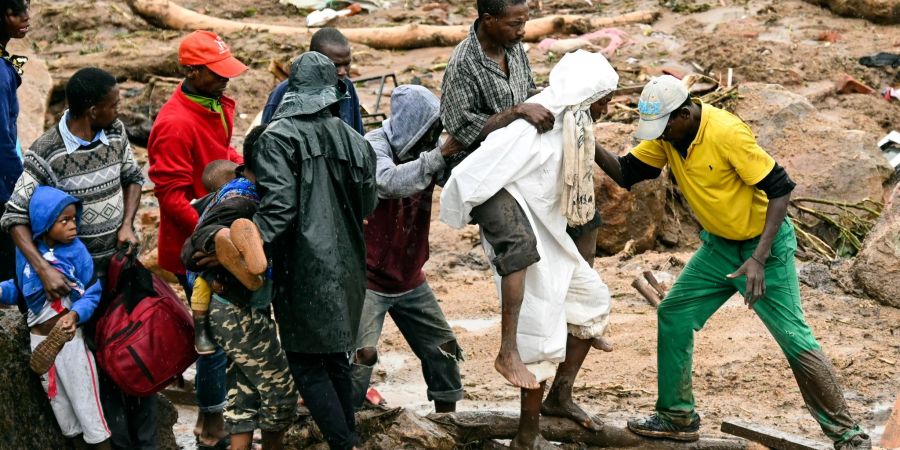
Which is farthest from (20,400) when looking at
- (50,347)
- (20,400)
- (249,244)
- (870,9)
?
(870,9)

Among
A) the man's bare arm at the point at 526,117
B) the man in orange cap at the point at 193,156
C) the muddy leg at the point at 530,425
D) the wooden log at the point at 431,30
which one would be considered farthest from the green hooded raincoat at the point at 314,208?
the wooden log at the point at 431,30

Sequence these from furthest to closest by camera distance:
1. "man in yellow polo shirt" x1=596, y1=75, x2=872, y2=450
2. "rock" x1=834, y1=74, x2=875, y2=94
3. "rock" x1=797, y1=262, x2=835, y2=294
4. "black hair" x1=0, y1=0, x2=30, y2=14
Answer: "rock" x1=834, y1=74, x2=875, y2=94
"rock" x1=797, y1=262, x2=835, y2=294
"black hair" x1=0, y1=0, x2=30, y2=14
"man in yellow polo shirt" x1=596, y1=75, x2=872, y2=450

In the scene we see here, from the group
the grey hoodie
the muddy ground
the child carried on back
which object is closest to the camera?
the child carried on back

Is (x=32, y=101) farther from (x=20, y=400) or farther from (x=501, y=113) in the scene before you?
(x=501, y=113)

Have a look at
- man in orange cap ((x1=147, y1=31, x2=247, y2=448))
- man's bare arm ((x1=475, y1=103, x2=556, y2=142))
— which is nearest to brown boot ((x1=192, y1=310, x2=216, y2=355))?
man in orange cap ((x1=147, y1=31, x2=247, y2=448))

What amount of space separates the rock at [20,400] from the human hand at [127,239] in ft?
1.80

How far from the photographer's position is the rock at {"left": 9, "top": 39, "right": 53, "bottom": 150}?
32.9ft

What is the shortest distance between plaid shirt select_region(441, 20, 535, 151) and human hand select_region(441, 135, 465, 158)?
22 millimetres

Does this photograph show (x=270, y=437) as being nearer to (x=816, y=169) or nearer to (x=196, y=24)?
(x=816, y=169)

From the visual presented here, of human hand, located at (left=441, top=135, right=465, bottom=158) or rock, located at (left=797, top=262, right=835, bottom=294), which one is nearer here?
human hand, located at (left=441, top=135, right=465, bottom=158)

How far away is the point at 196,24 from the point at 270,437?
465 inches

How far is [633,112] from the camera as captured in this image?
10195mm

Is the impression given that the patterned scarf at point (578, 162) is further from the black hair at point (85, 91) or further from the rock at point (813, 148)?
the rock at point (813, 148)

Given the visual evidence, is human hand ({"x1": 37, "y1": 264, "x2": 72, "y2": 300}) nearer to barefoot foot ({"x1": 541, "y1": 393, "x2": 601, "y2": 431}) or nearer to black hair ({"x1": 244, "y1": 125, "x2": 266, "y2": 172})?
black hair ({"x1": 244, "y1": 125, "x2": 266, "y2": 172})
